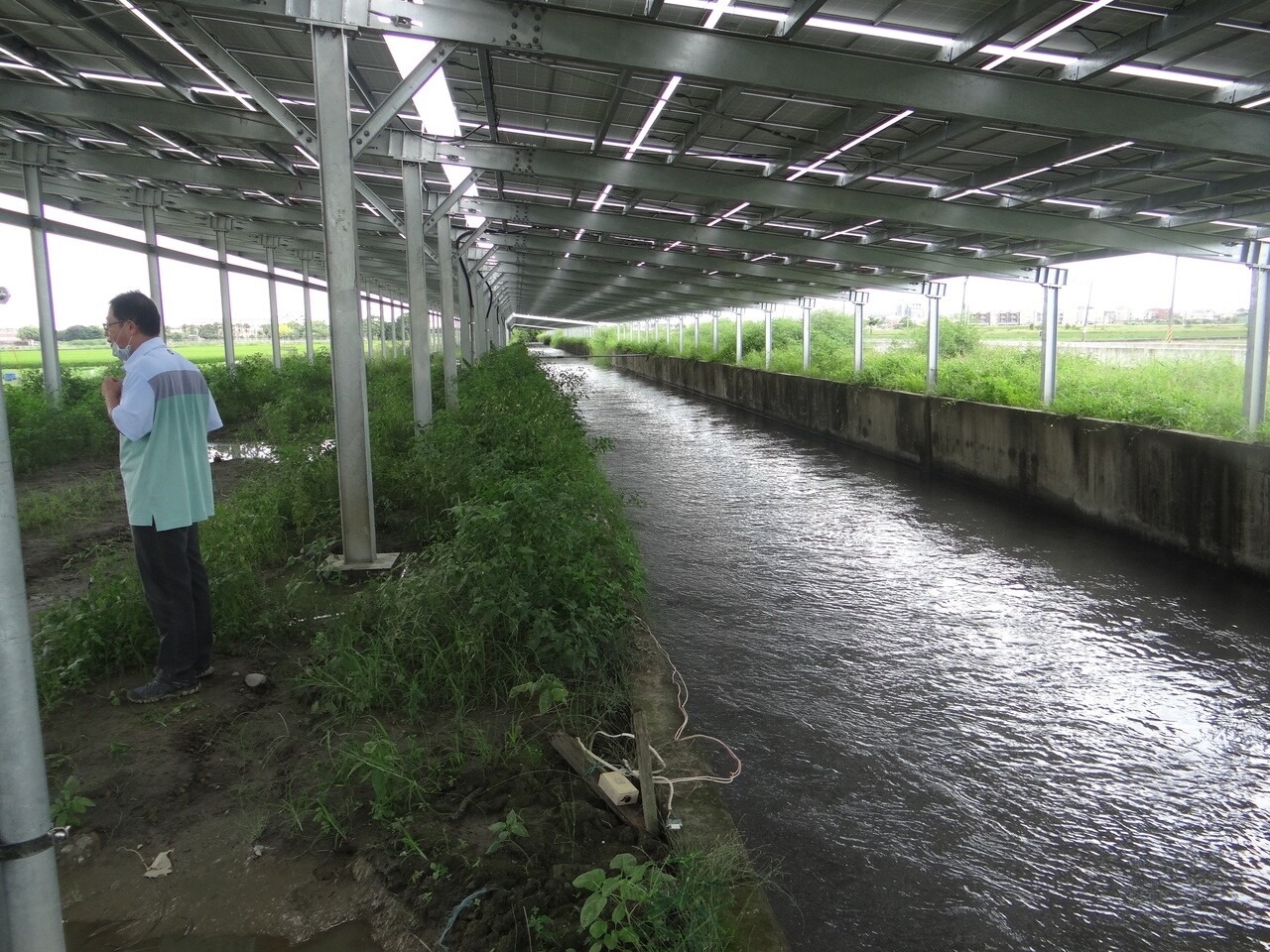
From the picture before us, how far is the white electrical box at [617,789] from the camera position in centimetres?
387

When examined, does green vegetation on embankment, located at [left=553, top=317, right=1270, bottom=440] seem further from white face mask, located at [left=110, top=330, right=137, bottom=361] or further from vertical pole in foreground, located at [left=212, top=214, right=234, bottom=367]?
vertical pole in foreground, located at [left=212, top=214, right=234, bottom=367]

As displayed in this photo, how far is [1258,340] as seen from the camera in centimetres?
1064

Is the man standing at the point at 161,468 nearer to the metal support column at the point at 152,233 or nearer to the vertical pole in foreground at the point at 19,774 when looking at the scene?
the vertical pole in foreground at the point at 19,774

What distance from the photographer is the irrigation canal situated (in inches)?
155

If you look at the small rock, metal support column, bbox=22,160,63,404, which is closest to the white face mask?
the small rock

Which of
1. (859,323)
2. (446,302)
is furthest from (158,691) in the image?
(859,323)

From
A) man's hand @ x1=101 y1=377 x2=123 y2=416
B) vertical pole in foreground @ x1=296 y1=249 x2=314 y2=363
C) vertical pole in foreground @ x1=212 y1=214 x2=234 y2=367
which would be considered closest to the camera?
man's hand @ x1=101 y1=377 x2=123 y2=416

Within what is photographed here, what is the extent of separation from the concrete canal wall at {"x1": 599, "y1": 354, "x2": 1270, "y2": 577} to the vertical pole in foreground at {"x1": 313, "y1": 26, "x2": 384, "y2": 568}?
880 centimetres

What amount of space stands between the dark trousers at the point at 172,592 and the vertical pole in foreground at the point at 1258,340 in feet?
36.2

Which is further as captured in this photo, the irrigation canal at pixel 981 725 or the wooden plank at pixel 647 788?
the irrigation canal at pixel 981 725

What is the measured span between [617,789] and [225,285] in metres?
20.8

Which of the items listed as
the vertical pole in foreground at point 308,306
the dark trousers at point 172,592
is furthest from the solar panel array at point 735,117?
the vertical pole in foreground at point 308,306

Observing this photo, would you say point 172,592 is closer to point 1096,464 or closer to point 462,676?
point 462,676

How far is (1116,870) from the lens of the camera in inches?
164
